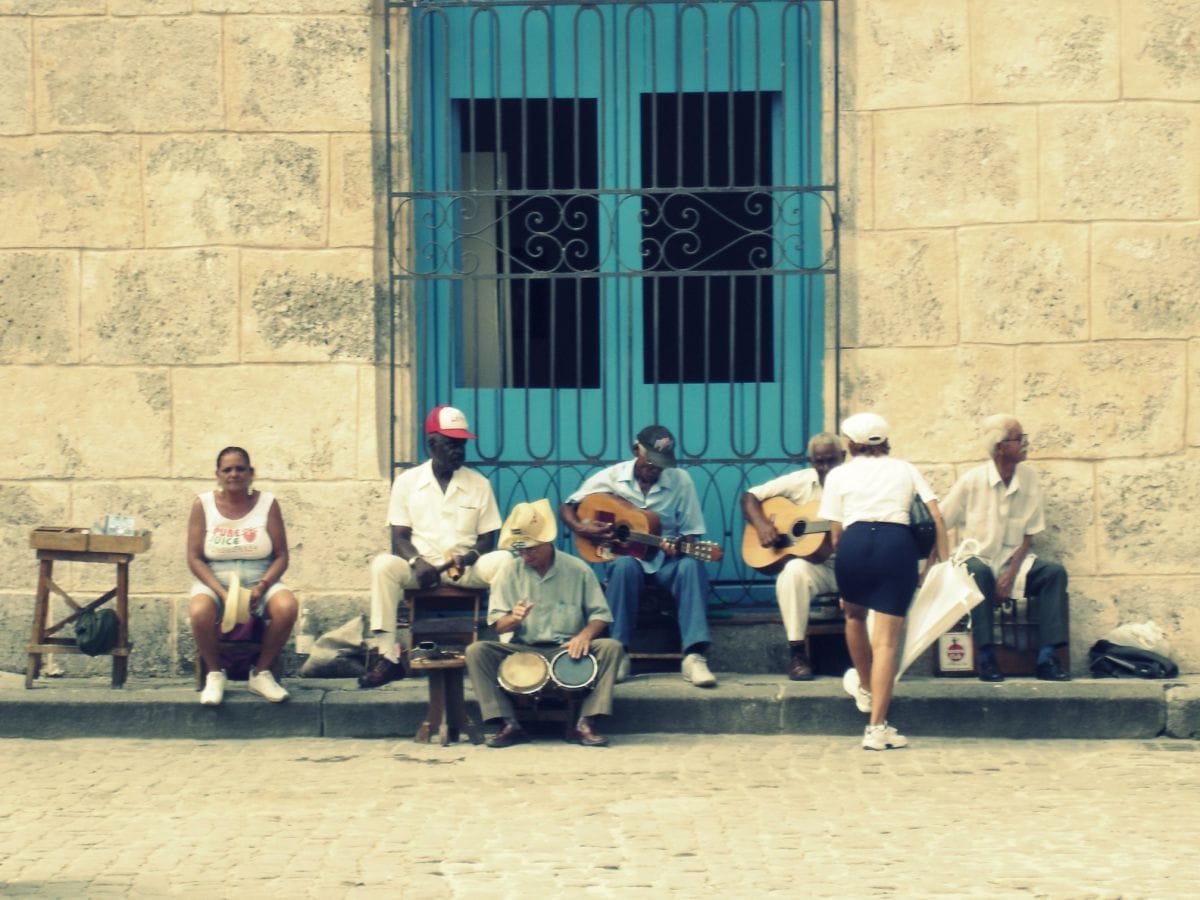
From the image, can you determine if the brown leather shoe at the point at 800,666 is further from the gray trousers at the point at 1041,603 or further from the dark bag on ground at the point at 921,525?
the dark bag on ground at the point at 921,525

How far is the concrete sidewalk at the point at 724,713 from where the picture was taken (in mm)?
9641

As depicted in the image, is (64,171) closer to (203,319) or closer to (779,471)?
(203,319)

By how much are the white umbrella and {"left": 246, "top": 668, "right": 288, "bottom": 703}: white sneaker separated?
110 inches

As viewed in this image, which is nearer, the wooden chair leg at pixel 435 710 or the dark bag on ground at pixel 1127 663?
the wooden chair leg at pixel 435 710

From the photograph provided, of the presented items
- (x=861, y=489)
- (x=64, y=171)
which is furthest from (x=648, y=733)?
(x=64, y=171)

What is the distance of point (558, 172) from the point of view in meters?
11.0

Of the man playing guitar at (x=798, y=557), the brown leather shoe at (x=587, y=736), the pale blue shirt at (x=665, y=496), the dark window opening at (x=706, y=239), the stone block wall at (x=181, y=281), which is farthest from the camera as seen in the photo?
the dark window opening at (x=706, y=239)

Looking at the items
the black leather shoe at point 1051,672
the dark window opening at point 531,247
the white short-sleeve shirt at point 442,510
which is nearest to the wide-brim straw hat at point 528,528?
the white short-sleeve shirt at point 442,510

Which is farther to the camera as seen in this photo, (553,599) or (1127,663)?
(1127,663)

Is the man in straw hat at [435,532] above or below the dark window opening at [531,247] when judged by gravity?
below

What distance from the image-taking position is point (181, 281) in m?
10.8

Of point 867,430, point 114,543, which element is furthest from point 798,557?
point 114,543

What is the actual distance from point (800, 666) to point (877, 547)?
1.00 meters

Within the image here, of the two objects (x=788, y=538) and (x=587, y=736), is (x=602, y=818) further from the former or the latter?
(x=788, y=538)
